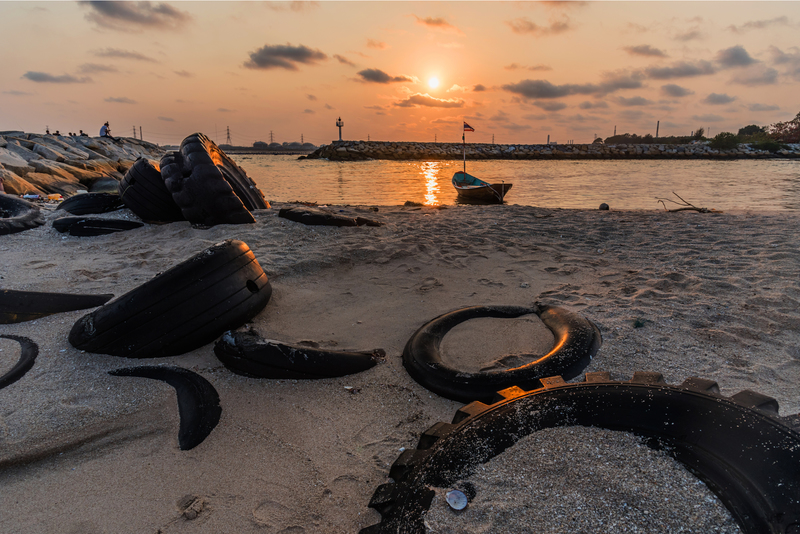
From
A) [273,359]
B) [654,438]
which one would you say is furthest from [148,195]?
[654,438]

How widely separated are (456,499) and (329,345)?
196 cm

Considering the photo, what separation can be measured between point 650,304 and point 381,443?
3022 millimetres

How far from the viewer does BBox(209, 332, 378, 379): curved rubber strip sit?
271 centimetres

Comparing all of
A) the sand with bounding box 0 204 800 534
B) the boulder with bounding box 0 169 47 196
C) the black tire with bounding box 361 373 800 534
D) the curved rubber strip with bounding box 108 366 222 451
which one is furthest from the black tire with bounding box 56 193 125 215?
the black tire with bounding box 361 373 800 534

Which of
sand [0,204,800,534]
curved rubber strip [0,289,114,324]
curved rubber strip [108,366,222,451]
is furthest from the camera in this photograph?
curved rubber strip [0,289,114,324]

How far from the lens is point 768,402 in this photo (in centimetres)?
189

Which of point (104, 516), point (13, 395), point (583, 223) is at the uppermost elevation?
point (583, 223)

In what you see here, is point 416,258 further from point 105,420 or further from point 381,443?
point 105,420

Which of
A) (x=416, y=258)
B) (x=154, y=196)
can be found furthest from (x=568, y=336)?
(x=154, y=196)

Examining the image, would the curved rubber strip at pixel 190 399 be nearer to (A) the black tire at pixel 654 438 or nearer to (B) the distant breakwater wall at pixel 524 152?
(A) the black tire at pixel 654 438

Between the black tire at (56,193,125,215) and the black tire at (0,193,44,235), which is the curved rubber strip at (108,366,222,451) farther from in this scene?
the black tire at (56,193,125,215)

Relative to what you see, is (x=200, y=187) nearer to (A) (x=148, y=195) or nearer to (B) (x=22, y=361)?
(A) (x=148, y=195)

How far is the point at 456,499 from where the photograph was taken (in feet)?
5.07

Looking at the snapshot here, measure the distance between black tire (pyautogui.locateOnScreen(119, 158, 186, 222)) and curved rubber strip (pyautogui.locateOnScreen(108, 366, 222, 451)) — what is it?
5176mm
